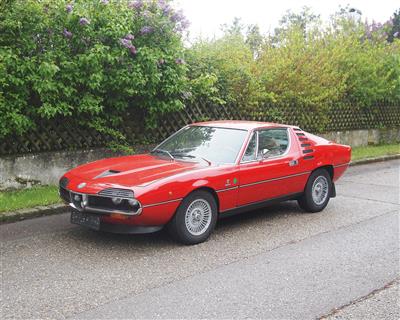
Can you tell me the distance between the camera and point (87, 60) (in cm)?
775

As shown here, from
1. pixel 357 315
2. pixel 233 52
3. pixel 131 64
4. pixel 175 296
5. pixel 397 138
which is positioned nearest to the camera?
pixel 357 315

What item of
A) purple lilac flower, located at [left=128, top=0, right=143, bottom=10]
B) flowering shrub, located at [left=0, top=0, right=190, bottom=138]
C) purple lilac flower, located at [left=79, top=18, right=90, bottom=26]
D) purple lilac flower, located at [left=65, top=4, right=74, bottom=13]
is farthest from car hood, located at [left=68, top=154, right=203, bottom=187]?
purple lilac flower, located at [left=128, top=0, right=143, bottom=10]

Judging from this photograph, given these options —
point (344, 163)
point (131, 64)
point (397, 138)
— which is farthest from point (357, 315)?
point (397, 138)

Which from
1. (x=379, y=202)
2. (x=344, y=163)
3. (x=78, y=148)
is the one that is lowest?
(x=379, y=202)

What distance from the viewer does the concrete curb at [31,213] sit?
253 inches

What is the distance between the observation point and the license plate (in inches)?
201

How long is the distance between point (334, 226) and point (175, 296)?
3178mm

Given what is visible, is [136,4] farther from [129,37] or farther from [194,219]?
[194,219]

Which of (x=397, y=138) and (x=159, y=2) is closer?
(x=159, y=2)

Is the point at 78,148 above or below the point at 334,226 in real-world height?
above

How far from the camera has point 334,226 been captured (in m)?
6.43

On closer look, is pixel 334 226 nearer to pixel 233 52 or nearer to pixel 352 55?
pixel 233 52

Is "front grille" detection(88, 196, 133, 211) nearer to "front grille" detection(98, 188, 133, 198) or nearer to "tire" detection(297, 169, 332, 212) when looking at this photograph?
"front grille" detection(98, 188, 133, 198)

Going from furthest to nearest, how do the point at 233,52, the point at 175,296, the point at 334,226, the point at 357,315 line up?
the point at 233,52 < the point at 334,226 < the point at 175,296 < the point at 357,315
